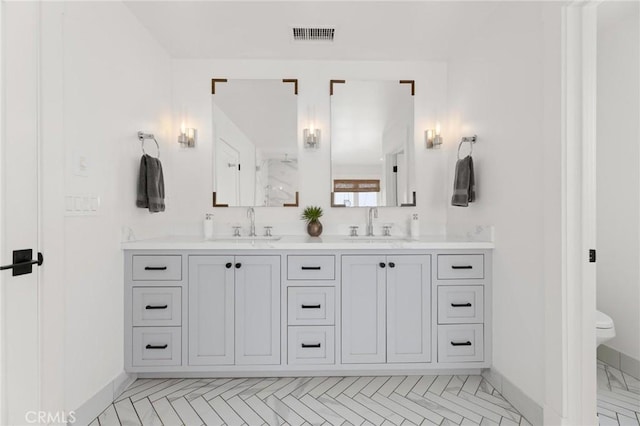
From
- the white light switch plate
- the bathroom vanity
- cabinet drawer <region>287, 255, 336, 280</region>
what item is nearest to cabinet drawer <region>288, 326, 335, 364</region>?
the bathroom vanity

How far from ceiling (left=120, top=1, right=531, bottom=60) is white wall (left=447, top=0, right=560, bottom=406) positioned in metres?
0.20

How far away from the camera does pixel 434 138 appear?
9.71 feet

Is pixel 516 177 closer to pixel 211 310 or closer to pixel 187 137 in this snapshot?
pixel 211 310

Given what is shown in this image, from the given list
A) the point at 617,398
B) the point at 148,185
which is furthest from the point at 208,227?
the point at 617,398

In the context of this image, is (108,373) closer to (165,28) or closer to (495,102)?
(165,28)

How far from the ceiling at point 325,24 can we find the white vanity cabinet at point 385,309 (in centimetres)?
158

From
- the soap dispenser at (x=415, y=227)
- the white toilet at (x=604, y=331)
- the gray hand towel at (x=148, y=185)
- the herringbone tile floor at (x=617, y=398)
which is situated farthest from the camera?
the soap dispenser at (x=415, y=227)

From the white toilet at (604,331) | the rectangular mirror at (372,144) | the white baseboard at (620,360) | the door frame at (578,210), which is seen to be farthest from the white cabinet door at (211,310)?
the white baseboard at (620,360)

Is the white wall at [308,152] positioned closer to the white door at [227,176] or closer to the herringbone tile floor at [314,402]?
the white door at [227,176]

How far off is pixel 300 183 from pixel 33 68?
6.15 ft

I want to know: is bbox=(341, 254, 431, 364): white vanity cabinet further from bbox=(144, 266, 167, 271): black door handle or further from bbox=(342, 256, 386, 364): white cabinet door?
bbox=(144, 266, 167, 271): black door handle

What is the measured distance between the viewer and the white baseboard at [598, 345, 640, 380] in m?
2.34

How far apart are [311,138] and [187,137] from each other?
3.38 ft

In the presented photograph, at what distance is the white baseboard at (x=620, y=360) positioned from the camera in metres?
2.34
